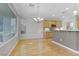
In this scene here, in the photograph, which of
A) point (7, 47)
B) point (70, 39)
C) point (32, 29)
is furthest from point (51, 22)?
point (70, 39)

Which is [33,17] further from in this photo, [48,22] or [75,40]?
[75,40]

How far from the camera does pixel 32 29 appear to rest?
4.91 m

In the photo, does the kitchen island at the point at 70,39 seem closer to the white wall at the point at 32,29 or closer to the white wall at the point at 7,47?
the white wall at the point at 32,29

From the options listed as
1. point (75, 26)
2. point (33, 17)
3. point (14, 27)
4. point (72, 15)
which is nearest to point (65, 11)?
point (72, 15)

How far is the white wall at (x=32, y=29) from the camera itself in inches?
185

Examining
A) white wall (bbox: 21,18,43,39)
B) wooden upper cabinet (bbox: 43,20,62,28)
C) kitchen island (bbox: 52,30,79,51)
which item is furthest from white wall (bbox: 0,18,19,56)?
kitchen island (bbox: 52,30,79,51)

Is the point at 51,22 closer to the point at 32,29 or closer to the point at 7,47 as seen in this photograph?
the point at 32,29

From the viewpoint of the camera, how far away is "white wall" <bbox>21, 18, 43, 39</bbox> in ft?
15.5

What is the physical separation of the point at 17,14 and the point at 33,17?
672 millimetres

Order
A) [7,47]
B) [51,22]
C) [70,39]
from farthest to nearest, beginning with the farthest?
[70,39], [51,22], [7,47]

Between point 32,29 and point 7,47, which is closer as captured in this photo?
point 7,47

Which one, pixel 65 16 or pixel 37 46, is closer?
pixel 65 16

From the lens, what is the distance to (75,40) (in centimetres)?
619

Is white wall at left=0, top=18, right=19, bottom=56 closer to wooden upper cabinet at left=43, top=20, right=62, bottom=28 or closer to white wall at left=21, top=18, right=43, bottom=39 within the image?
white wall at left=21, top=18, right=43, bottom=39
